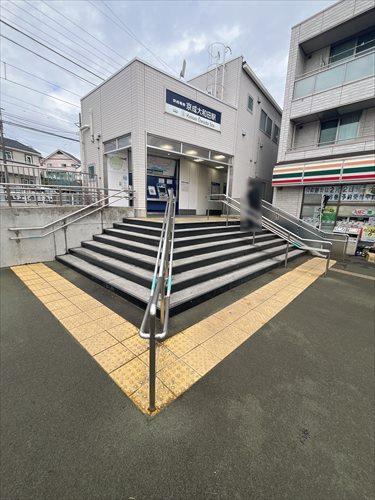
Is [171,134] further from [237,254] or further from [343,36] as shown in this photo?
[343,36]

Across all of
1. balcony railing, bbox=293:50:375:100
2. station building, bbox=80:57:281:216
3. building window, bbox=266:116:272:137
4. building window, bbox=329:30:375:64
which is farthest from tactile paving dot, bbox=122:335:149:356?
building window, bbox=266:116:272:137

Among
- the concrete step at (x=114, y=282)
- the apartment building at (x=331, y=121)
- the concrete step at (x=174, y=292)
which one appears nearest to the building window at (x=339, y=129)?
the apartment building at (x=331, y=121)

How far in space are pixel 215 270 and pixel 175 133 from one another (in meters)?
6.15

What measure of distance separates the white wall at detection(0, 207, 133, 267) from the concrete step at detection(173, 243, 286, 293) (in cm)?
382

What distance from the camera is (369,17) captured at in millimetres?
8250

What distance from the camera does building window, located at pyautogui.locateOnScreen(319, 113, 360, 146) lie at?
9.20 metres

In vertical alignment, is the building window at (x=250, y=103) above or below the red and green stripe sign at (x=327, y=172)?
above

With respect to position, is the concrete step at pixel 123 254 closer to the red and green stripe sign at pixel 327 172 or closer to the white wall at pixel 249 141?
the white wall at pixel 249 141

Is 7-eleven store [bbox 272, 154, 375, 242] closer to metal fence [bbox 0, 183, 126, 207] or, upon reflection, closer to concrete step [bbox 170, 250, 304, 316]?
concrete step [bbox 170, 250, 304, 316]

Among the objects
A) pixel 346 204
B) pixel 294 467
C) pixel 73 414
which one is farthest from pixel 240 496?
pixel 346 204

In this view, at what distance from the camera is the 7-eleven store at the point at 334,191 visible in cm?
841

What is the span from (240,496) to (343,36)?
573 inches

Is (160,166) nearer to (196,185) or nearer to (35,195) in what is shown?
(196,185)

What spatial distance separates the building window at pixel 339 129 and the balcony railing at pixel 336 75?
4.48 feet
